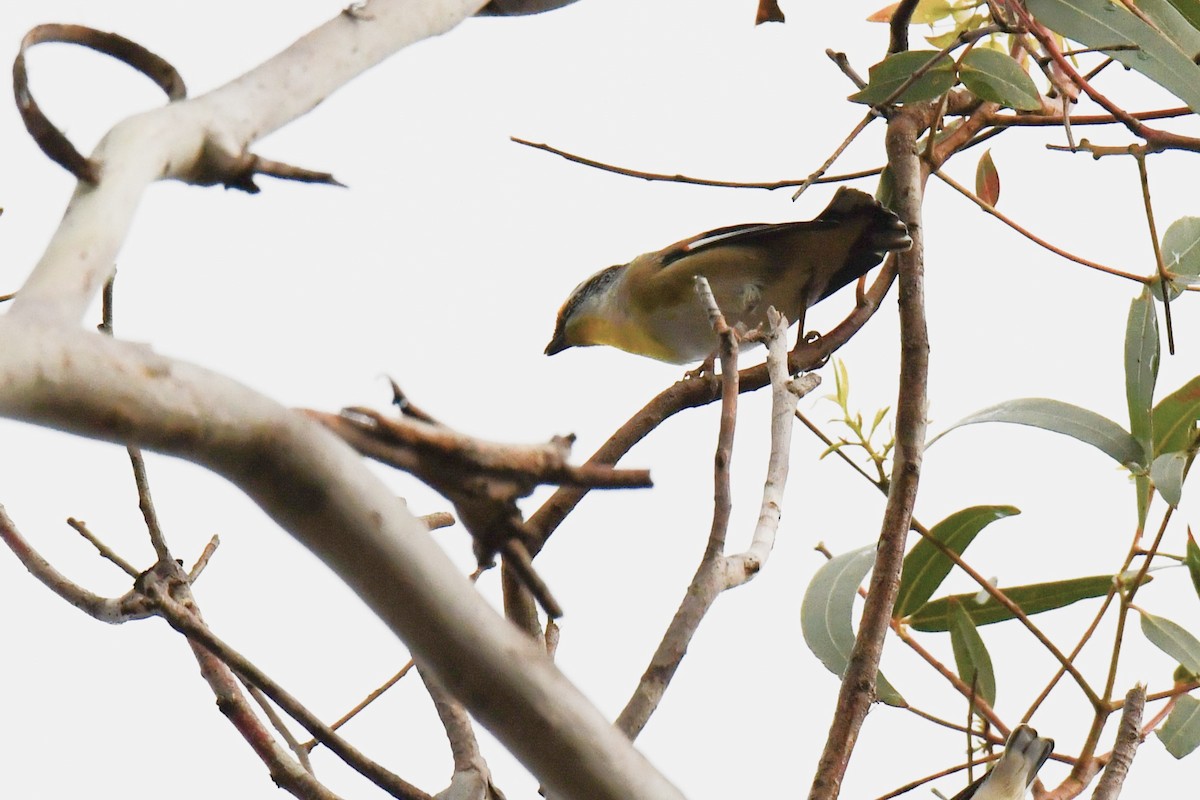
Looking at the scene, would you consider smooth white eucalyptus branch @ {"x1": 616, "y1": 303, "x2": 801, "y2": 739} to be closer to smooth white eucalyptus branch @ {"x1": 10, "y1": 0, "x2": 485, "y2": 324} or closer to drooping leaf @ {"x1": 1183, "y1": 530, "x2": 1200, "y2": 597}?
smooth white eucalyptus branch @ {"x1": 10, "y1": 0, "x2": 485, "y2": 324}

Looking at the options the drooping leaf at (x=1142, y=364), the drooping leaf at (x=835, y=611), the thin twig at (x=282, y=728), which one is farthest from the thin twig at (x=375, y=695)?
the drooping leaf at (x=1142, y=364)

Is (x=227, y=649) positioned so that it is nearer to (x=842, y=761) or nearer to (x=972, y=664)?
(x=842, y=761)

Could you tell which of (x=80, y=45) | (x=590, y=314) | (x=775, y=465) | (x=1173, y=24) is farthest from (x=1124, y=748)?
(x=590, y=314)

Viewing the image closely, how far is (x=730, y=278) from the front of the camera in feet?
10.4

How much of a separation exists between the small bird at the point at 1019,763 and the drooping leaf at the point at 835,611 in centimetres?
27

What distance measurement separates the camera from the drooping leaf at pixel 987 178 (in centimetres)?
198

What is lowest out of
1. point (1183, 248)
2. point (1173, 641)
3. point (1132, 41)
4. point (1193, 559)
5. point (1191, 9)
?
point (1173, 641)

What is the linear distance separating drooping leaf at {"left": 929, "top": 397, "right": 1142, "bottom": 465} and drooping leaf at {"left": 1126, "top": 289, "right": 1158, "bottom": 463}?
0.08ft

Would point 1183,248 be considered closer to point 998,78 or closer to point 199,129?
point 998,78

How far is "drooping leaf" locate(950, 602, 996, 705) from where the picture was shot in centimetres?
170

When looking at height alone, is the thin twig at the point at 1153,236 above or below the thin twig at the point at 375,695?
above

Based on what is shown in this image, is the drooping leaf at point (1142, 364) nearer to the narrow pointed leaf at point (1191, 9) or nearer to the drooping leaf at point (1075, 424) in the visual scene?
the drooping leaf at point (1075, 424)

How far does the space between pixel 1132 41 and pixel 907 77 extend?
293 mm

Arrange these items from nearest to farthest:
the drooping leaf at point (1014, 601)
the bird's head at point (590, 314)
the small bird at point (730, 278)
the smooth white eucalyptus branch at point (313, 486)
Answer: the smooth white eucalyptus branch at point (313, 486) → the drooping leaf at point (1014, 601) → the small bird at point (730, 278) → the bird's head at point (590, 314)
